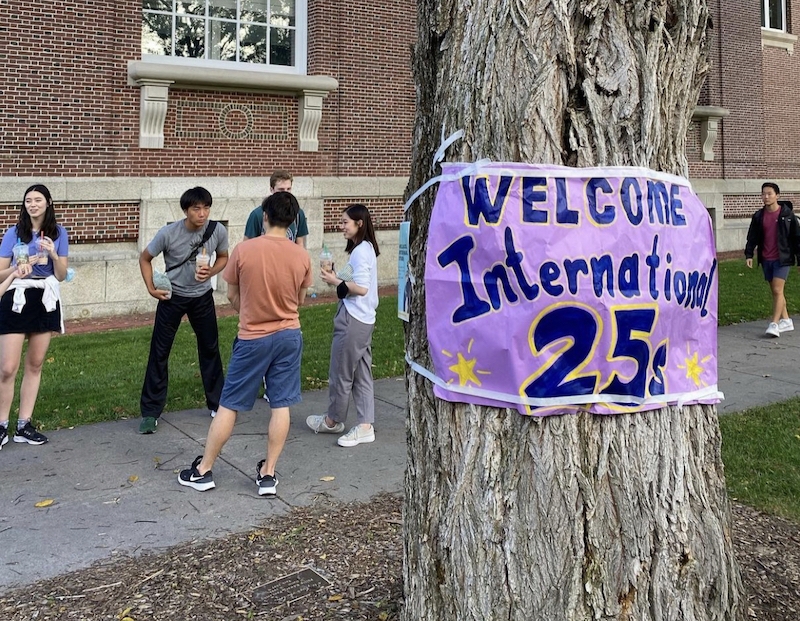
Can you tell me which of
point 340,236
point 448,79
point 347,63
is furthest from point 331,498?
point 347,63

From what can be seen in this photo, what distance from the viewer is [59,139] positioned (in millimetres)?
11852

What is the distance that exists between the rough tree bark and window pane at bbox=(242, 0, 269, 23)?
39.4 feet

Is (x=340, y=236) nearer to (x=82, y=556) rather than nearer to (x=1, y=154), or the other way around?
(x=1, y=154)

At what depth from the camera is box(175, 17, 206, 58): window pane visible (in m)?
13.3

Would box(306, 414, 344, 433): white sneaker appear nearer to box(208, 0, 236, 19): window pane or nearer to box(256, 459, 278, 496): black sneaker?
box(256, 459, 278, 496): black sneaker

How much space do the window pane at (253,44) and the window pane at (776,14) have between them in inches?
584

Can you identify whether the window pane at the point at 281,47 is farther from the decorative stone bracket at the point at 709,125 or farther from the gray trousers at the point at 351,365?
the decorative stone bracket at the point at 709,125

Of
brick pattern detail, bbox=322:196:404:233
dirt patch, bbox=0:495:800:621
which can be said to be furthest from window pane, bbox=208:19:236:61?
dirt patch, bbox=0:495:800:621

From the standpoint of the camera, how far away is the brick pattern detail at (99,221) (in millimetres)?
11930

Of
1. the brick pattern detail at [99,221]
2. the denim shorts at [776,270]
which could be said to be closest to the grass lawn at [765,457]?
the denim shorts at [776,270]

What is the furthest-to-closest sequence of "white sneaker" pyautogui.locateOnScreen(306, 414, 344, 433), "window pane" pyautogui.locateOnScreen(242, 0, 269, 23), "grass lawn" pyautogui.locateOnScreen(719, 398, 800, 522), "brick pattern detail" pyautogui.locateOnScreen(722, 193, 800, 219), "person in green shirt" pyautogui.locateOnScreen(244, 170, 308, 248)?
1. "brick pattern detail" pyautogui.locateOnScreen(722, 193, 800, 219)
2. "window pane" pyautogui.locateOnScreen(242, 0, 269, 23)
3. "person in green shirt" pyautogui.locateOnScreen(244, 170, 308, 248)
4. "white sneaker" pyautogui.locateOnScreen(306, 414, 344, 433)
5. "grass lawn" pyautogui.locateOnScreen(719, 398, 800, 522)

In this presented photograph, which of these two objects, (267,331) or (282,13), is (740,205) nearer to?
(282,13)

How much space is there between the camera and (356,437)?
238 inches

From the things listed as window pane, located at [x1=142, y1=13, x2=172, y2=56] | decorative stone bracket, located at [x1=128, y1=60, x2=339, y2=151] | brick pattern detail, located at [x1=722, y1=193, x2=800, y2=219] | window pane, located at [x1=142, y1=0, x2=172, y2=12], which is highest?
window pane, located at [x1=142, y1=0, x2=172, y2=12]
